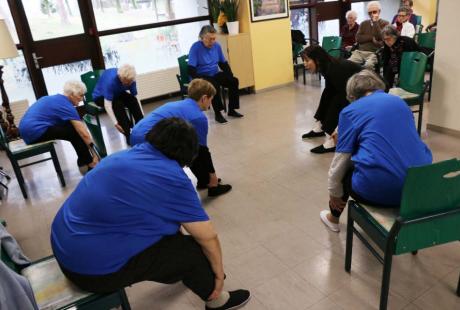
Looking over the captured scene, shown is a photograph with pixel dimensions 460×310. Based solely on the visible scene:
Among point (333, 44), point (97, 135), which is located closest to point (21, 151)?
point (97, 135)

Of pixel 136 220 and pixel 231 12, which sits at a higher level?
pixel 231 12

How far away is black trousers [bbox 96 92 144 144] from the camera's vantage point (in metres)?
4.47

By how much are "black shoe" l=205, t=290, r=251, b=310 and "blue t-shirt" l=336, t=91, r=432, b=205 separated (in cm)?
81

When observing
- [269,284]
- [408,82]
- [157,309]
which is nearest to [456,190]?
[269,284]

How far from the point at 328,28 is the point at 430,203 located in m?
6.68

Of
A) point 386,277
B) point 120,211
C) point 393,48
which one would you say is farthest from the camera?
point 393,48

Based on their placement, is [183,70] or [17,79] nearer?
[183,70]

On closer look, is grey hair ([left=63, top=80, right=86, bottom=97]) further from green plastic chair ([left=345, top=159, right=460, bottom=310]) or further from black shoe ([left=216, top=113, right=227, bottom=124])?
green plastic chair ([left=345, top=159, right=460, bottom=310])

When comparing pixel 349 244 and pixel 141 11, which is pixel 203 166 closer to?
pixel 349 244

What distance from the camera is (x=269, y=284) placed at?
2.14 metres

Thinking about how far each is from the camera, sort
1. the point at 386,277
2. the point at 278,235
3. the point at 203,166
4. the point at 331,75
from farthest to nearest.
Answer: the point at 331,75, the point at 203,166, the point at 278,235, the point at 386,277

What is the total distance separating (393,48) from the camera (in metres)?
4.49

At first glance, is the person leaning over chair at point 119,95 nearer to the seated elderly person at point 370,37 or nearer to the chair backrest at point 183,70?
the chair backrest at point 183,70

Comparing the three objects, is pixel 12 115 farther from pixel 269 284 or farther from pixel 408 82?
pixel 408 82
